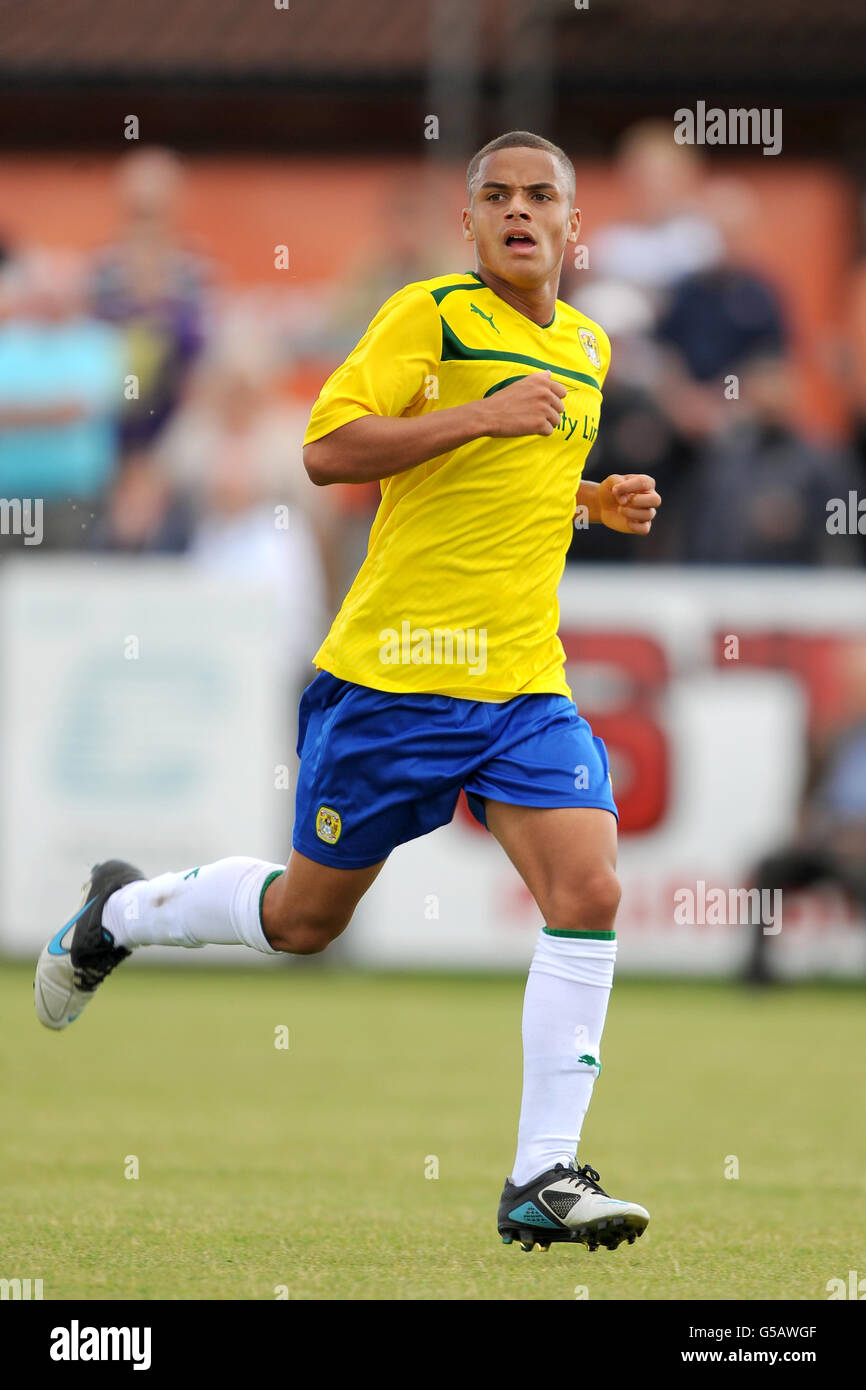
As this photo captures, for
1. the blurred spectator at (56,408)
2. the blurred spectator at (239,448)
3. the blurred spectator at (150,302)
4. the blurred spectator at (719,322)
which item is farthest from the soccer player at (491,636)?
the blurred spectator at (150,302)

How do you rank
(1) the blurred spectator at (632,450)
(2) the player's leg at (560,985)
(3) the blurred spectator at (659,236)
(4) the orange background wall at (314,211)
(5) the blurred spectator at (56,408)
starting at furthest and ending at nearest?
(4) the orange background wall at (314,211)
(3) the blurred spectator at (659,236)
(5) the blurred spectator at (56,408)
(1) the blurred spectator at (632,450)
(2) the player's leg at (560,985)

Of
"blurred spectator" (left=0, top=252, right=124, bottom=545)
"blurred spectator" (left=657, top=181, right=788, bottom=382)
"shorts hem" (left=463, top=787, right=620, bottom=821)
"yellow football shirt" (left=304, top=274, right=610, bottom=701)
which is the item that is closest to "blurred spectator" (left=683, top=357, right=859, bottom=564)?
"blurred spectator" (left=657, top=181, right=788, bottom=382)

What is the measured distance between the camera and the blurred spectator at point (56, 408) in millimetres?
12828

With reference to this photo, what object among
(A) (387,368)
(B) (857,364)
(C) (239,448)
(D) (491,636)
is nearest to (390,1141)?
(D) (491,636)

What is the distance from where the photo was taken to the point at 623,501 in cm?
532

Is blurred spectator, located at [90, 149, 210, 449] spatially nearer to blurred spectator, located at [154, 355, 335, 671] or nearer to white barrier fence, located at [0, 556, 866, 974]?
blurred spectator, located at [154, 355, 335, 671]

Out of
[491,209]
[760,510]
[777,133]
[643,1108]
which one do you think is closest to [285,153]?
[777,133]

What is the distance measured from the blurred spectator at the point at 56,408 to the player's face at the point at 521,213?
26.2 feet

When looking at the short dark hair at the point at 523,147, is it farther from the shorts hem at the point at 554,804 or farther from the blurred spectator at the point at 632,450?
the blurred spectator at the point at 632,450

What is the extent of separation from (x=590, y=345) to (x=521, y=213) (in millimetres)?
454

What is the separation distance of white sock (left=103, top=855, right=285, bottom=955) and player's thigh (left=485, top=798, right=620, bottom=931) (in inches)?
30.4

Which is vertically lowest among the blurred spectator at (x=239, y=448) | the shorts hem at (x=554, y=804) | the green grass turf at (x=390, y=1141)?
the green grass turf at (x=390, y=1141)

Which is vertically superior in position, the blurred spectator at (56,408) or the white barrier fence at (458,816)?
the blurred spectator at (56,408)

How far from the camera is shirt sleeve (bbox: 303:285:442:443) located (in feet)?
15.9
